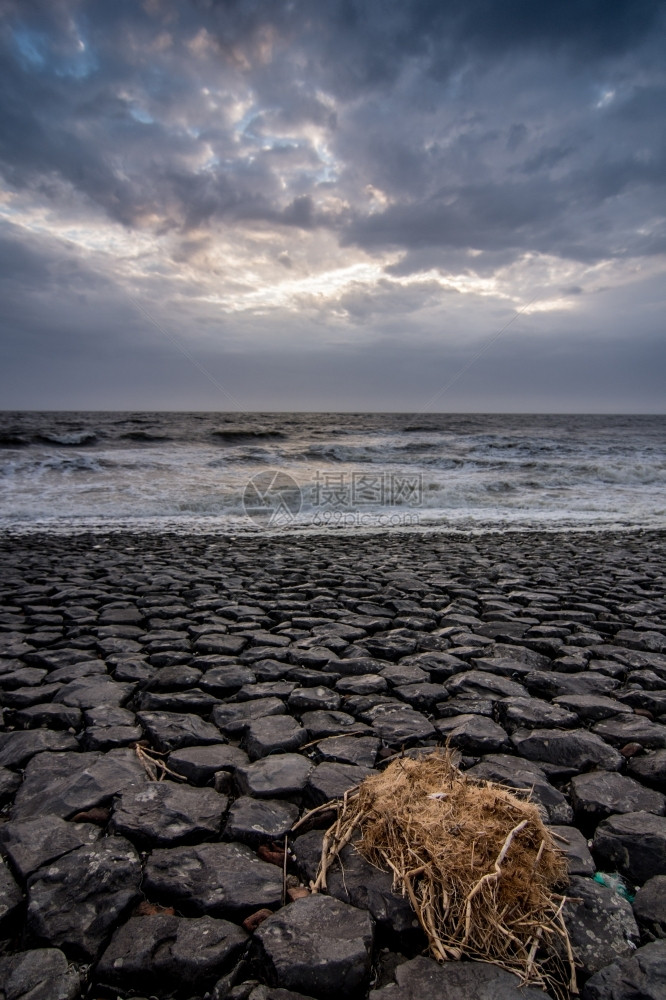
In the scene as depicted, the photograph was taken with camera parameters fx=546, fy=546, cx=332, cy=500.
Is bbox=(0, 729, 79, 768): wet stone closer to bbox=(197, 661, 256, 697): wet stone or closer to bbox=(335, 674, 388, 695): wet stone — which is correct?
bbox=(197, 661, 256, 697): wet stone

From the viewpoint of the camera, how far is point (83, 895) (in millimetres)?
1519

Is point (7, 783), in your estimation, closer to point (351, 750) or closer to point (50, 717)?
point (50, 717)

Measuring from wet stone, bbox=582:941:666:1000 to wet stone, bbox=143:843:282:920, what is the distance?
2.68ft

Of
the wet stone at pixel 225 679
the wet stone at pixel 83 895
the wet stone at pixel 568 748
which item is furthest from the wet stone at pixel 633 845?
the wet stone at pixel 225 679

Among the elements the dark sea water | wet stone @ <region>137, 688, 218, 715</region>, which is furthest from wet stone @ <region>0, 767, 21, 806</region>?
the dark sea water

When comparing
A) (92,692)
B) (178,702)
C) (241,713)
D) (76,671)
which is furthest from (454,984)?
(76,671)

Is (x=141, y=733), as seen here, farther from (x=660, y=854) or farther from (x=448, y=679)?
(x=660, y=854)

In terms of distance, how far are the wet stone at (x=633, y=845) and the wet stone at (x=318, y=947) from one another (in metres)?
0.83

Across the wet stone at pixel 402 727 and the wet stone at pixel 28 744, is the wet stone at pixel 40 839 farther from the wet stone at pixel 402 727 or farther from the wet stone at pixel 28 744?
the wet stone at pixel 402 727

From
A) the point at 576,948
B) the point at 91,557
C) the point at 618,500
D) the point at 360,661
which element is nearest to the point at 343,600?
the point at 360,661

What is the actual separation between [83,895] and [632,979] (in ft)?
4.66

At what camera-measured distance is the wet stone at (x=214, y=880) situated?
1.51 meters

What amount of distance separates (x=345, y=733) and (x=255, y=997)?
1.23 meters

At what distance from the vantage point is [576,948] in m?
1.38
